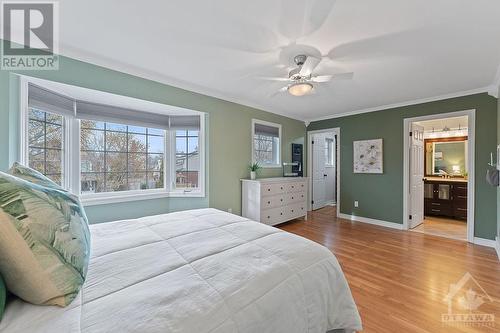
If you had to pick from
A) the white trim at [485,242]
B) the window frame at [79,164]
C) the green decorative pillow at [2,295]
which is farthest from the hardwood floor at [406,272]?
the window frame at [79,164]

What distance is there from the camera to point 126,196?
2891mm

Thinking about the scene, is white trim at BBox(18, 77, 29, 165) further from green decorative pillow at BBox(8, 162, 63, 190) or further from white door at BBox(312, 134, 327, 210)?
white door at BBox(312, 134, 327, 210)

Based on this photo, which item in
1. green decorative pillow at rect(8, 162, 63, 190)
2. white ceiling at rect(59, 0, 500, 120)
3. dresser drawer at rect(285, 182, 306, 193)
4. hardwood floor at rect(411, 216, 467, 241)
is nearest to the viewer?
green decorative pillow at rect(8, 162, 63, 190)

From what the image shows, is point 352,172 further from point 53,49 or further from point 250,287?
point 53,49

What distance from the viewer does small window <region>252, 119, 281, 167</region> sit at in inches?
169

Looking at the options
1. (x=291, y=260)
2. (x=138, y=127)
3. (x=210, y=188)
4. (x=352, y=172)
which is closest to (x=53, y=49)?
(x=138, y=127)

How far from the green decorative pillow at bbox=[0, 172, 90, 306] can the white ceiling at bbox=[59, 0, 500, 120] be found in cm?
158

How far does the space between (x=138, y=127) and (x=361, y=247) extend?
3.77 metres

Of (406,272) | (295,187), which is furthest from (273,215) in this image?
(406,272)

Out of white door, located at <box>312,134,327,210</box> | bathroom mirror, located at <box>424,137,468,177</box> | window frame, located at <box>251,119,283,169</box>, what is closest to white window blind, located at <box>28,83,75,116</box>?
window frame, located at <box>251,119,283,169</box>

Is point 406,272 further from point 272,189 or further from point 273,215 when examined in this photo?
point 272,189

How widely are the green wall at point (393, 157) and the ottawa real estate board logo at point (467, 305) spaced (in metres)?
1.70

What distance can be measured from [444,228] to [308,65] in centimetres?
417

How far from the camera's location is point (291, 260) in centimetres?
111
